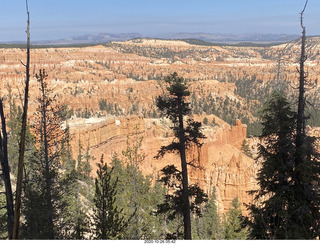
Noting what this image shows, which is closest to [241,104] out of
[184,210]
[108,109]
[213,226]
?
[108,109]

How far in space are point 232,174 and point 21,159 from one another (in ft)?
119

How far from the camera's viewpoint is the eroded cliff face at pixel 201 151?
37.5 metres

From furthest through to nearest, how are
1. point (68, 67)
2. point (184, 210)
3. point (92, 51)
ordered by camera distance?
point (92, 51)
point (68, 67)
point (184, 210)

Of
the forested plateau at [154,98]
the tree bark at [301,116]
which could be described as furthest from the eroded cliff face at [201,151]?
the tree bark at [301,116]

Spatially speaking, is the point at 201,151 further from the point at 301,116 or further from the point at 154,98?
the point at 154,98

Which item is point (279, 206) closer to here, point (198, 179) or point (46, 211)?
point (46, 211)

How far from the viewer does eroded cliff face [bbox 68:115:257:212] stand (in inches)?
1478

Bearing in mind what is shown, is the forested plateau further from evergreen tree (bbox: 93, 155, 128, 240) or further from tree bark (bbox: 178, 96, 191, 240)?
evergreen tree (bbox: 93, 155, 128, 240)

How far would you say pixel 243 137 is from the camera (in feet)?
182

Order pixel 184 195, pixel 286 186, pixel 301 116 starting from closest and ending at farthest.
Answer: pixel 286 186 → pixel 301 116 → pixel 184 195

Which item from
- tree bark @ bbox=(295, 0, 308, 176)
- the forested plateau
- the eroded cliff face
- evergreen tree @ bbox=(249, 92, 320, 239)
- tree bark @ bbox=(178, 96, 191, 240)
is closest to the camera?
evergreen tree @ bbox=(249, 92, 320, 239)

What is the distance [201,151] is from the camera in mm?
42125

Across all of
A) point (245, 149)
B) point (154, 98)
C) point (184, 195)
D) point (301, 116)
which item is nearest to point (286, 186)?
point (301, 116)

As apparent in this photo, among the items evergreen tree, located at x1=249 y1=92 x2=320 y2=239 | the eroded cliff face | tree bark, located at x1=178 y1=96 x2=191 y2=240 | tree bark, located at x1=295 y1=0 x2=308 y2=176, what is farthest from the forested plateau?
evergreen tree, located at x1=249 y1=92 x2=320 y2=239
